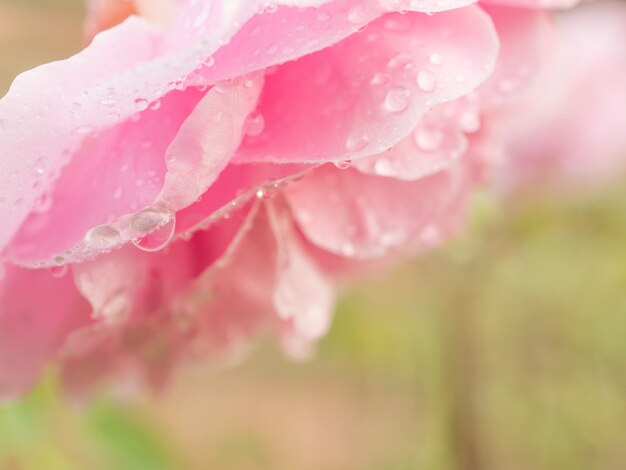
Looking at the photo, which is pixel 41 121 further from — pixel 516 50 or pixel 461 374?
pixel 461 374

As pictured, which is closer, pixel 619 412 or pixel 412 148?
pixel 412 148

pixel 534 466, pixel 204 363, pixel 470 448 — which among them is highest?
pixel 204 363

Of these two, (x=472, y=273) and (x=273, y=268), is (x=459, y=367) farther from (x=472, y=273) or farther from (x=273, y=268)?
(x=273, y=268)

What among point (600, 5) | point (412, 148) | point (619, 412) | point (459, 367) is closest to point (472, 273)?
point (459, 367)

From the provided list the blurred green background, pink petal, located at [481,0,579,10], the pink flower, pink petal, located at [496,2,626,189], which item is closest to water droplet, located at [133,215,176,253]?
the pink flower

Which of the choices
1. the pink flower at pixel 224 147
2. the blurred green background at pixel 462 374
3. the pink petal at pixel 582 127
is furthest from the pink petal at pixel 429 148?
the pink petal at pixel 582 127

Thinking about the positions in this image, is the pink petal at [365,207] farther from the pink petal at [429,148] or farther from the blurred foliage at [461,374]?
the blurred foliage at [461,374]

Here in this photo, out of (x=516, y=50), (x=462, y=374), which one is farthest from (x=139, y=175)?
(x=462, y=374)
